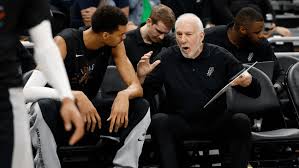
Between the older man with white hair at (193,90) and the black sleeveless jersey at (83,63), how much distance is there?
0.30 meters

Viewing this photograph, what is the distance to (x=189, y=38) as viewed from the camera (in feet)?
18.8

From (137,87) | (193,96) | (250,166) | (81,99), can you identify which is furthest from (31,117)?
(250,166)

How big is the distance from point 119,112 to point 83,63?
20.4 inches

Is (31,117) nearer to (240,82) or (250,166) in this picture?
(240,82)

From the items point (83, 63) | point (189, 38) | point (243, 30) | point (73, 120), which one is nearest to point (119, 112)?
point (83, 63)

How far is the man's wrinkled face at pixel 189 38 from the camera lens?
5695 mm

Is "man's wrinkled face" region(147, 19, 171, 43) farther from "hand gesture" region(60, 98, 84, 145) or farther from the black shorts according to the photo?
"hand gesture" region(60, 98, 84, 145)

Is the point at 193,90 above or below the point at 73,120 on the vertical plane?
below

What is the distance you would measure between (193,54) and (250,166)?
117 cm

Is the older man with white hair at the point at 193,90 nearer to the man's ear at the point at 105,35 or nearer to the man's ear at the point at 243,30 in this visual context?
the man's ear at the point at 105,35

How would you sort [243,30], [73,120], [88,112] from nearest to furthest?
[73,120] → [88,112] → [243,30]

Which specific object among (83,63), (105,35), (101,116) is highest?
(105,35)

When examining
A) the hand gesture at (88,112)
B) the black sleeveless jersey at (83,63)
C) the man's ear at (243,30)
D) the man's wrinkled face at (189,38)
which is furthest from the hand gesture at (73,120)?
the man's ear at (243,30)

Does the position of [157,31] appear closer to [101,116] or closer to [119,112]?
[101,116]
